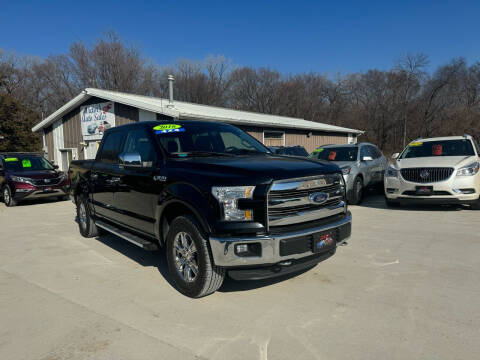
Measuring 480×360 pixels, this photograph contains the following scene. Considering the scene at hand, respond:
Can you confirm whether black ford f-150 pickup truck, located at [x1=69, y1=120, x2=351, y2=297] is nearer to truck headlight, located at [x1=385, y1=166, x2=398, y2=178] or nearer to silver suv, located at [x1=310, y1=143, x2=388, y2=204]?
truck headlight, located at [x1=385, y1=166, x2=398, y2=178]

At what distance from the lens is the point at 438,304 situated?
3.29 metres

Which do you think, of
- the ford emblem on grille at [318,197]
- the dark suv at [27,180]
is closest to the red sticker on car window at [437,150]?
the ford emblem on grille at [318,197]

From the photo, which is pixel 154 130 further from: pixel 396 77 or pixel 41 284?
pixel 396 77

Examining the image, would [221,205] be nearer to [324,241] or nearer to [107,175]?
[324,241]

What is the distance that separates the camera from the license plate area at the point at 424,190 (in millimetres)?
7363

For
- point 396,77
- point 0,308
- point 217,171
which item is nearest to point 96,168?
point 0,308

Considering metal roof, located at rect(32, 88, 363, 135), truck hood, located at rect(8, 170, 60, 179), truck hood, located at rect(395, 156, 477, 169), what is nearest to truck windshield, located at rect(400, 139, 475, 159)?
truck hood, located at rect(395, 156, 477, 169)

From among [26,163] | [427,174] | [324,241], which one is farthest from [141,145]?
[26,163]

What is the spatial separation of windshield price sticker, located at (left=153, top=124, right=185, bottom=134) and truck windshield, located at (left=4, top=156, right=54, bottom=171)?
9247mm

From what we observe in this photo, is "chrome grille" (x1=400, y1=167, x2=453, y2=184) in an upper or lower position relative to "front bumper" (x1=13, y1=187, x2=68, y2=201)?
upper

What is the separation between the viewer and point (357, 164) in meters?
9.18

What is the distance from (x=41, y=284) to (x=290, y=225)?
3100 mm

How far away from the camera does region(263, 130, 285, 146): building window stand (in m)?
19.1

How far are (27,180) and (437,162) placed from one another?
11420mm
